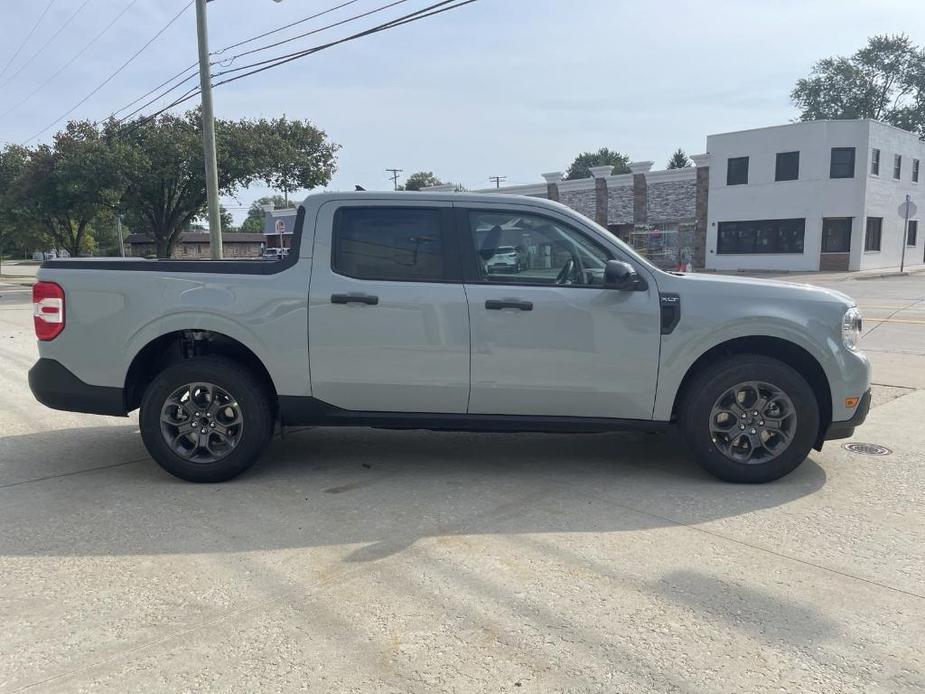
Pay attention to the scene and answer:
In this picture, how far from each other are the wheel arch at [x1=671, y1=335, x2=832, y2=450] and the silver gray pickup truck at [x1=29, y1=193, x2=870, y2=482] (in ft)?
0.05

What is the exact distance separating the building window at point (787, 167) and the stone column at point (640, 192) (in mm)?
6983

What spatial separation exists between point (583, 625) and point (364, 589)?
1.02 meters

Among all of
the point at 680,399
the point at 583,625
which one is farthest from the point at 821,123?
the point at 583,625

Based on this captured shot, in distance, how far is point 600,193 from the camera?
40500mm

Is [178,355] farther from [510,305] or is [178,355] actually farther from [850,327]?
[850,327]

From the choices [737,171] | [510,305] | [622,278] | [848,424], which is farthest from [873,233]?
[510,305]

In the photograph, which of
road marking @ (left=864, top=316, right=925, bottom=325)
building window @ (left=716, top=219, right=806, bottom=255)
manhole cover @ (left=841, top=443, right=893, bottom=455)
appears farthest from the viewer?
building window @ (left=716, top=219, right=806, bottom=255)

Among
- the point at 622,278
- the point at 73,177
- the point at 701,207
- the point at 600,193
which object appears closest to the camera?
the point at 622,278

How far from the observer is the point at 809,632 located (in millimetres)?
3057

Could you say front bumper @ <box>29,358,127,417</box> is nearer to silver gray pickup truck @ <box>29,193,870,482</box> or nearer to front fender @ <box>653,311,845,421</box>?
silver gray pickup truck @ <box>29,193,870,482</box>

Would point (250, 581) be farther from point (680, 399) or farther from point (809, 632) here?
point (680, 399)

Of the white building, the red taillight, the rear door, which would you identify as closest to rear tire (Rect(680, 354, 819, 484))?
the rear door

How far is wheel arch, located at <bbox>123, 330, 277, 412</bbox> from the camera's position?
496cm

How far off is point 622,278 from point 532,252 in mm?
625
